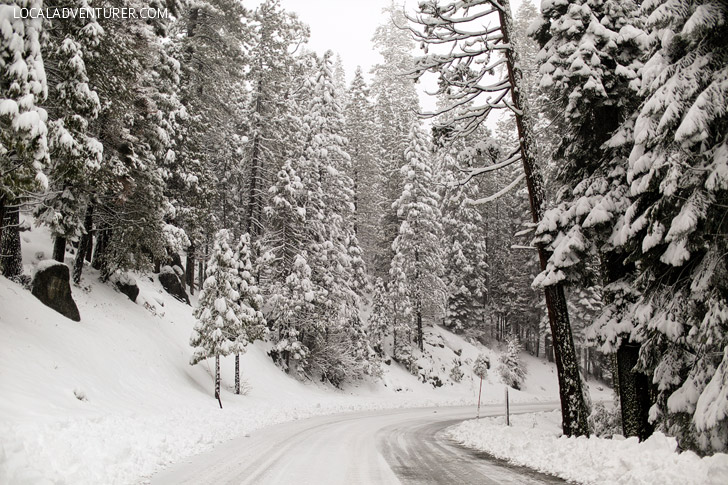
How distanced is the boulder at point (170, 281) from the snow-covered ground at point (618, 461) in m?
22.2

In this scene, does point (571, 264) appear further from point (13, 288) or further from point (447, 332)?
point (447, 332)

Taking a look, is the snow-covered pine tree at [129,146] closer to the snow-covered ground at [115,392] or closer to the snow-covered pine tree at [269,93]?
the snow-covered ground at [115,392]

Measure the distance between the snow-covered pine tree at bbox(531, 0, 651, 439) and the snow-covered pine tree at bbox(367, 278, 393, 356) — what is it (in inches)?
932

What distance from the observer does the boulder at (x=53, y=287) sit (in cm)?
1503

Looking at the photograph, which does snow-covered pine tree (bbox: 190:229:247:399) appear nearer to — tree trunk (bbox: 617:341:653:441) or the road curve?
the road curve

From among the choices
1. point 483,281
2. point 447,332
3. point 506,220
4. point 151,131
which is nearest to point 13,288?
point 151,131

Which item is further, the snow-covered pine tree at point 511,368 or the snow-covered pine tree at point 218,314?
the snow-covered pine tree at point 511,368

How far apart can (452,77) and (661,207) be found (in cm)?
524

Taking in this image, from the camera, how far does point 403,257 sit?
35406mm

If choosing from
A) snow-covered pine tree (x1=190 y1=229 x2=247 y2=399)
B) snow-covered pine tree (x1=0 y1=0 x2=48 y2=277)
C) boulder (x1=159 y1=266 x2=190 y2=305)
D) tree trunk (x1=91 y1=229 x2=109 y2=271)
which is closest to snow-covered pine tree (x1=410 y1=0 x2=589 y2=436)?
snow-covered pine tree (x1=0 y1=0 x2=48 y2=277)

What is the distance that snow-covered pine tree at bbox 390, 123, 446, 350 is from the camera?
35375 mm

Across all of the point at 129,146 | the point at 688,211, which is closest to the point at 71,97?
the point at 129,146

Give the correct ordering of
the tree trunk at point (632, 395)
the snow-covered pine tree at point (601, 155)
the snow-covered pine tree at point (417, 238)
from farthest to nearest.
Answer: the snow-covered pine tree at point (417, 238), the tree trunk at point (632, 395), the snow-covered pine tree at point (601, 155)

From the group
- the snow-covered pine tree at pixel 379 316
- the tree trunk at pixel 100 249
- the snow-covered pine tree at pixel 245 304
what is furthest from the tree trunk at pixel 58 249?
the snow-covered pine tree at pixel 379 316
